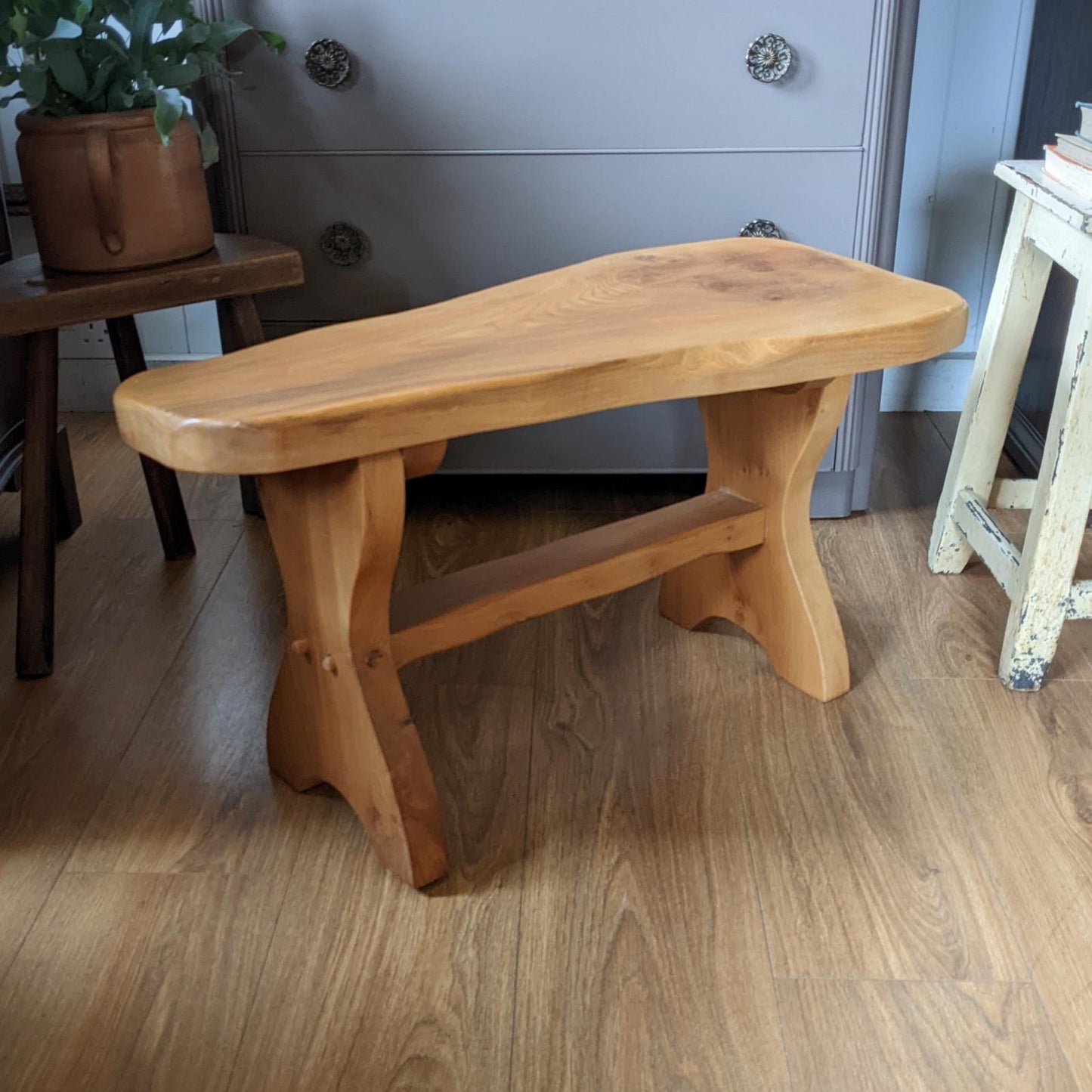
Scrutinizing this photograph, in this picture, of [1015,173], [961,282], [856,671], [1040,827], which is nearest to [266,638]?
[856,671]

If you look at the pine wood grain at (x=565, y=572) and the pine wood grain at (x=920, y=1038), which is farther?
the pine wood grain at (x=565, y=572)

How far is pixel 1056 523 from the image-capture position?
1.37 metres

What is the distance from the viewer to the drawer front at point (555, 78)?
158 cm

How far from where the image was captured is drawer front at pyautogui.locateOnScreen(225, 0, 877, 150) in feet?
5.18

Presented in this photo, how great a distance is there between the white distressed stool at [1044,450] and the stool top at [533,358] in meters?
0.24

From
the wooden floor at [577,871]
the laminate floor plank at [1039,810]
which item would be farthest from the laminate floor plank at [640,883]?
the laminate floor plank at [1039,810]

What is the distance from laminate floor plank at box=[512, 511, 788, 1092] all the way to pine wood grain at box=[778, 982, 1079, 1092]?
0.10ft

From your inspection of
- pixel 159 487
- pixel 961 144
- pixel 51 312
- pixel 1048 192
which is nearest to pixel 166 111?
pixel 51 312

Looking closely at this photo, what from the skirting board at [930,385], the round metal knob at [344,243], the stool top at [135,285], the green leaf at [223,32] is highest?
the green leaf at [223,32]

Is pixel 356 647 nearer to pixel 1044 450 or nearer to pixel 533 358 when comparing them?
pixel 533 358

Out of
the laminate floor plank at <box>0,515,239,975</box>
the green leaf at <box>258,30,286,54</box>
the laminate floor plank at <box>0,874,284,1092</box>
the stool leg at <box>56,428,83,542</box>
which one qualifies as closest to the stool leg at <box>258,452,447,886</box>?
the laminate floor plank at <box>0,874,284,1092</box>

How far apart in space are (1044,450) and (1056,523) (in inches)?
6.1

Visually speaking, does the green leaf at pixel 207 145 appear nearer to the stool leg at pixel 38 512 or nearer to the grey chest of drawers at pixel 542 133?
the grey chest of drawers at pixel 542 133

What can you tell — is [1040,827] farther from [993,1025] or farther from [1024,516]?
[1024,516]
